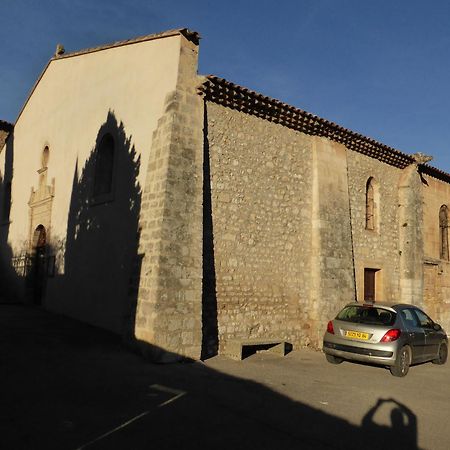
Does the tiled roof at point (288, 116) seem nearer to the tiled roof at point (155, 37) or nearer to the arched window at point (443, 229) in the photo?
the tiled roof at point (155, 37)

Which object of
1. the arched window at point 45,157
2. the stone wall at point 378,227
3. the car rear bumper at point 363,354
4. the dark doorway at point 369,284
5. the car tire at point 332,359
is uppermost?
the arched window at point 45,157

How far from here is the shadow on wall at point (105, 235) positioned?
9672 millimetres

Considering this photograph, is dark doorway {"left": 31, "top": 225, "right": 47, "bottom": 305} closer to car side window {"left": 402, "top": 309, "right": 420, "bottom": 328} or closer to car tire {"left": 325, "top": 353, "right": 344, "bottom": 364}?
car tire {"left": 325, "top": 353, "right": 344, "bottom": 364}

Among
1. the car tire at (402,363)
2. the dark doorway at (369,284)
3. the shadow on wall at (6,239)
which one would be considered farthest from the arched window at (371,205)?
the shadow on wall at (6,239)

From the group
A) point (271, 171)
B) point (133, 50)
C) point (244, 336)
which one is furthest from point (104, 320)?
point (133, 50)

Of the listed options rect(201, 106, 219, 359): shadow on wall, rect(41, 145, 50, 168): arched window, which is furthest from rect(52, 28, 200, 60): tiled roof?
rect(41, 145, 50, 168): arched window

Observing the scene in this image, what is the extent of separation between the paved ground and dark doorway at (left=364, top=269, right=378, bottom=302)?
14.0 ft

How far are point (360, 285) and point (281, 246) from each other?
3.33 meters

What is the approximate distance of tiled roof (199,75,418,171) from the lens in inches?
369

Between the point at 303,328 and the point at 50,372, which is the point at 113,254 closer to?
the point at 50,372

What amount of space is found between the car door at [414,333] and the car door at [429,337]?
0.17 m

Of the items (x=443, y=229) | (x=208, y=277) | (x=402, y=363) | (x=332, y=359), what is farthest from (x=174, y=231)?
(x=443, y=229)

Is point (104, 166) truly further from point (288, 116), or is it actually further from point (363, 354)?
point (363, 354)

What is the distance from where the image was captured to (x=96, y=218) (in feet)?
36.3
